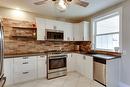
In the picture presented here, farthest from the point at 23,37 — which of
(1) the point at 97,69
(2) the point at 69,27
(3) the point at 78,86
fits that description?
(1) the point at 97,69

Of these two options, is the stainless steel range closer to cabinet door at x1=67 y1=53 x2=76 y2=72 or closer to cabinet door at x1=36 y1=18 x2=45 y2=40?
cabinet door at x1=67 y1=53 x2=76 y2=72

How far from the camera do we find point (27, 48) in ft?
12.2

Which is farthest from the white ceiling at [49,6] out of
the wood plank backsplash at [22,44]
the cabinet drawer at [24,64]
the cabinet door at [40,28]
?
the cabinet drawer at [24,64]

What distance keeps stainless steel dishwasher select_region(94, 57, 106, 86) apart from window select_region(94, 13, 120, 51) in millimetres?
735

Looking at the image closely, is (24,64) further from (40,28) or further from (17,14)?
(17,14)

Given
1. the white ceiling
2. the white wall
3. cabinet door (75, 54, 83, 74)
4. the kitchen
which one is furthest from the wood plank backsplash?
cabinet door (75, 54, 83, 74)

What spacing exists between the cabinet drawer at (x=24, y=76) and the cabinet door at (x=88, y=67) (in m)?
1.82

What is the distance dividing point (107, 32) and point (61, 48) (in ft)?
6.84

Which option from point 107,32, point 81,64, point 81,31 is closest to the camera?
point 107,32

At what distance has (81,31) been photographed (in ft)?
14.1

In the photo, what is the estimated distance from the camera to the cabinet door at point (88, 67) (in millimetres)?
3291

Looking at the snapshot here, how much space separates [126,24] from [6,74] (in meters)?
3.72

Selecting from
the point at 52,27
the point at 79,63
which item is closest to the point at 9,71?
the point at 52,27

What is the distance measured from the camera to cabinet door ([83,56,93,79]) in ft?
10.8
